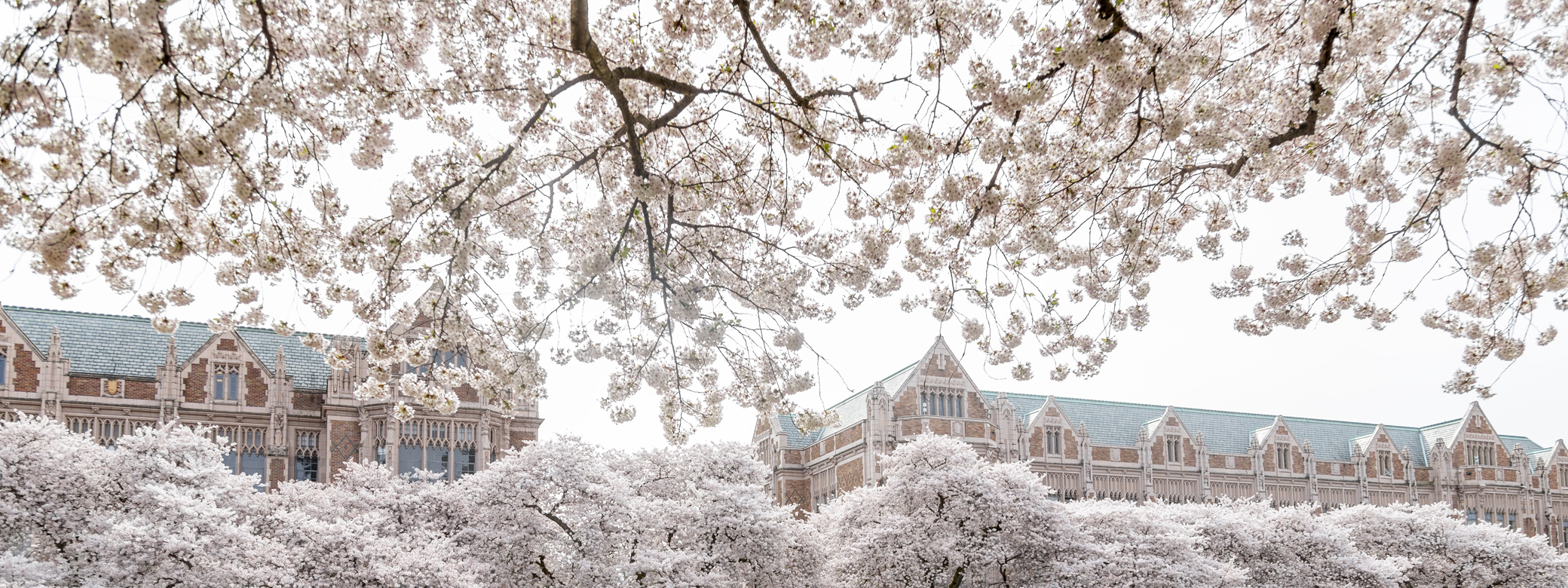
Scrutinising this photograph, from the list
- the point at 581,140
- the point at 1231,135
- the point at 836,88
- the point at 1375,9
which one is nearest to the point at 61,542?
the point at 581,140

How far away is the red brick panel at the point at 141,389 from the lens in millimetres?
32438

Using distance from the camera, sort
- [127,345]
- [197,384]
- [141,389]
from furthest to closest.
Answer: [127,345]
[197,384]
[141,389]

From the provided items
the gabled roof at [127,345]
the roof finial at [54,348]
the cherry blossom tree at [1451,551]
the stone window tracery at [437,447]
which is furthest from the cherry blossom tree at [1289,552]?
the roof finial at [54,348]

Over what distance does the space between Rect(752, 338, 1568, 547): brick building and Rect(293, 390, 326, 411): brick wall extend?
15.7 m

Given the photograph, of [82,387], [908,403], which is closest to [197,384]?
[82,387]

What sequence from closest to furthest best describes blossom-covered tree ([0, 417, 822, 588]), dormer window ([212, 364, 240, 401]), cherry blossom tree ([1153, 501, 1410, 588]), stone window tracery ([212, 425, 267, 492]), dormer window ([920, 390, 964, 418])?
blossom-covered tree ([0, 417, 822, 588])
cherry blossom tree ([1153, 501, 1410, 588])
stone window tracery ([212, 425, 267, 492])
dormer window ([212, 364, 240, 401])
dormer window ([920, 390, 964, 418])

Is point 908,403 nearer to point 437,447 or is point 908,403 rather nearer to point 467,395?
point 467,395

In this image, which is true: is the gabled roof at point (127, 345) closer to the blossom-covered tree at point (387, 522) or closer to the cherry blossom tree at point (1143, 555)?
the blossom-covered tree at point (387, 522)

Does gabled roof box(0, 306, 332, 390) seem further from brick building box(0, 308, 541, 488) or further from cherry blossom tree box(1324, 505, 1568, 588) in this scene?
cherry blossom tree box(1324, 505, 1568, 588)

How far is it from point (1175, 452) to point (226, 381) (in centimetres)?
3588

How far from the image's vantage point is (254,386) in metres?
33.8

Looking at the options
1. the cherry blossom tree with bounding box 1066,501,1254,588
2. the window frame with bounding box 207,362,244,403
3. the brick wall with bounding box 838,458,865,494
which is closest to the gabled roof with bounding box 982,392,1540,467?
the brick wall with bounding box 838,458,865,494

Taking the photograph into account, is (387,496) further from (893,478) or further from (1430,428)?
(1430,428)

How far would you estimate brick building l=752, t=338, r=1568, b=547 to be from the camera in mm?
40750
